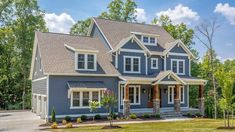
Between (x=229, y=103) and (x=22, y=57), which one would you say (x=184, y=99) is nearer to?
(x=229, y=103)

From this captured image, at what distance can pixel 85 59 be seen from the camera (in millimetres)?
28672

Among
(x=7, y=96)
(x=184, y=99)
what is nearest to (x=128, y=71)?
(x=184, y=99)

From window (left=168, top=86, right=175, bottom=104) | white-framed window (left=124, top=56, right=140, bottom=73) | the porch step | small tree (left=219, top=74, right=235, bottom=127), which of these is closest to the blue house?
white-framed window (left=124, top=56, right=140, bottom=73)

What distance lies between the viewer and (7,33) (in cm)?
4269

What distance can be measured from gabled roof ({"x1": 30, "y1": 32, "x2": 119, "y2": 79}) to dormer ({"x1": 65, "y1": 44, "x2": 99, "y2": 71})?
0.42 m

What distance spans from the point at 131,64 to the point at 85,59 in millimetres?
5448

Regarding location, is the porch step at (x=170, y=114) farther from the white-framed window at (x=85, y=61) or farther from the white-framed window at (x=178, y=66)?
the white-framed window at (x=85, y=61)

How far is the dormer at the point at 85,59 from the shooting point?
92.4 ft

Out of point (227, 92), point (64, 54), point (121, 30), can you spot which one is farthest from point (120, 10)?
point (227, 92)

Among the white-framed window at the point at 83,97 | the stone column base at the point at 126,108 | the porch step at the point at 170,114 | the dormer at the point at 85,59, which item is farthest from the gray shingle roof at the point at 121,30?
the porch step at the point at 170,114

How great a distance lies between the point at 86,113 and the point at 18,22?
22887mm

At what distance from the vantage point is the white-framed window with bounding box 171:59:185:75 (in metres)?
35.2

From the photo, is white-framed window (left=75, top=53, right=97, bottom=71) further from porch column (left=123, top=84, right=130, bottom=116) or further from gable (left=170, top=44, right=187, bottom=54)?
gable (left=170, top=44, right=187, bottom=54)

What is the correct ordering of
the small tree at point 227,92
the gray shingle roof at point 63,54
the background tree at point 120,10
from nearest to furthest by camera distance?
the small tree at point 227,92 < the gray shingle roof at point 63,54 < the background tree at point 120,10
